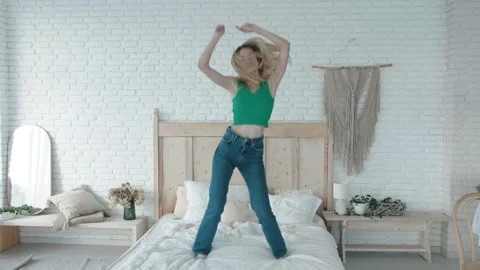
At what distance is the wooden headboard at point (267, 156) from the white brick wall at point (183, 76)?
0.48 ft

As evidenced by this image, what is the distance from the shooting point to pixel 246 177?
3.28 m

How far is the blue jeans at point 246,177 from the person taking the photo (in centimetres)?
319

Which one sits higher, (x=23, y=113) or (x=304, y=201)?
(x=23, y=113)

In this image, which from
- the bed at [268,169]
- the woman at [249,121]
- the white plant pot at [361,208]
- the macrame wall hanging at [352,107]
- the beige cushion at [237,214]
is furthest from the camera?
the macrame wall hanging at [352,107]

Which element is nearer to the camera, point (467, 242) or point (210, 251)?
point (210, 251)

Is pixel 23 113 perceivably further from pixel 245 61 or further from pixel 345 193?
pixel 345 193

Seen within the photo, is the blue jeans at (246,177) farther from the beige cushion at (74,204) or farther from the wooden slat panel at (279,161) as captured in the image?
the beige cushion at (74,204)

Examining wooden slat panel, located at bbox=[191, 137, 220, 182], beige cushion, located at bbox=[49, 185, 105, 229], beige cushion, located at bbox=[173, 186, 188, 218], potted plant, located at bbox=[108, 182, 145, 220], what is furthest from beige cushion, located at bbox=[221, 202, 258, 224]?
beige cushion, located at bbox=[49, 185, 105, 229]

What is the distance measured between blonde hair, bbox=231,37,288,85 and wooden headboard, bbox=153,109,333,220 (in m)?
1.71

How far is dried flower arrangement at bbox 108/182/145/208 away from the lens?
187 inches

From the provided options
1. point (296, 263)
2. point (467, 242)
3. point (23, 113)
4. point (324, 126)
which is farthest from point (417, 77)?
point (23, 113)

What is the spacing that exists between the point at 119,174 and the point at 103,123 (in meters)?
0.61

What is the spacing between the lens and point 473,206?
461cm

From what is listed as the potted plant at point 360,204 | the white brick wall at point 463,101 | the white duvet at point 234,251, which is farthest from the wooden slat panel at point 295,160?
the white brick wall at point 463,101
